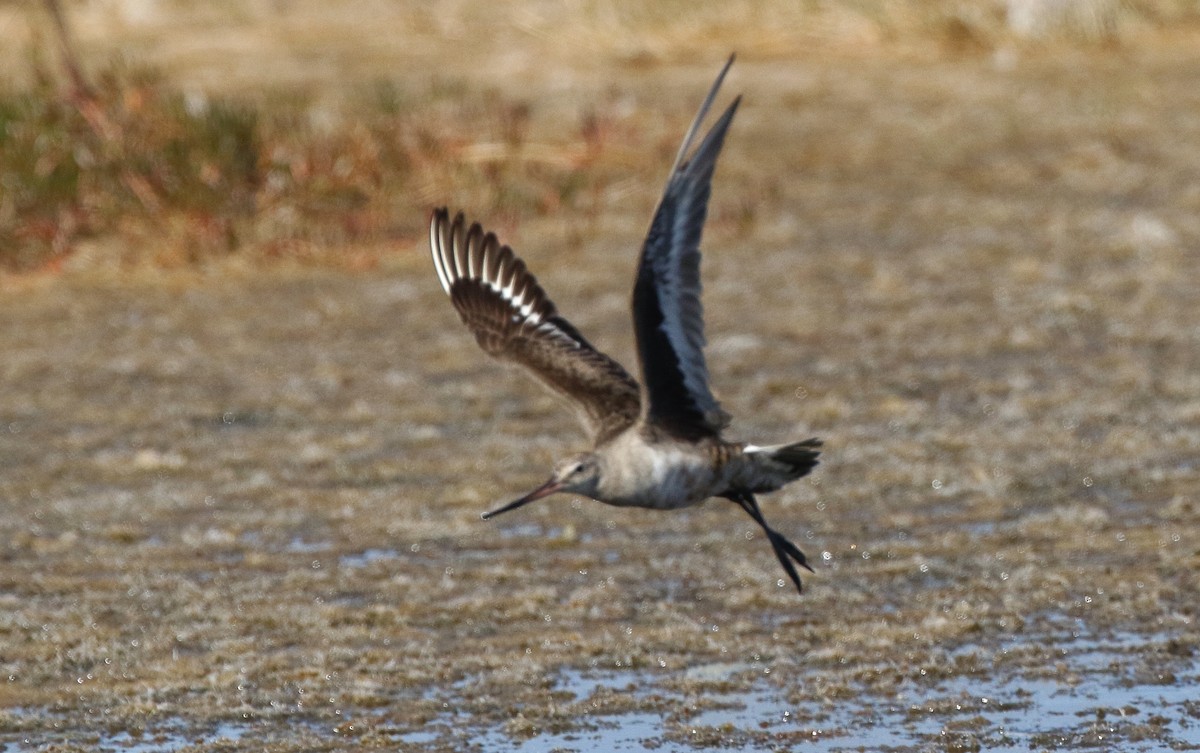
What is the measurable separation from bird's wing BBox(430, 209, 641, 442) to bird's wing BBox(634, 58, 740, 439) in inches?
9.0

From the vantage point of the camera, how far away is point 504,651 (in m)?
6.10

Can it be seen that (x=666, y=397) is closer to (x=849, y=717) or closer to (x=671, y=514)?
(x=849, y=717)

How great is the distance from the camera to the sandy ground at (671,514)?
566cm

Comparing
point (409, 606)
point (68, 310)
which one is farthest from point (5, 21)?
point (409, 606)

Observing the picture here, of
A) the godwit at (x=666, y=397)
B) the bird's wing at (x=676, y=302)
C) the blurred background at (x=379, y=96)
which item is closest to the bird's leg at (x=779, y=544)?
the godwit at (x=666, y=397)

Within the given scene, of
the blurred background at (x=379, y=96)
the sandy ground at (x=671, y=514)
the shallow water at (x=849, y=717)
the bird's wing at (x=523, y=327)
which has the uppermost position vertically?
the blurred background at (x=379, y=96)

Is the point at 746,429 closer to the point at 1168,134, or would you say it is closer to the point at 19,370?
the point at 19,370

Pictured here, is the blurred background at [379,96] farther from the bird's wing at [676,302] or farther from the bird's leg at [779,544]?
the bird's wing at [676,302]

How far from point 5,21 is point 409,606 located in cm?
1494

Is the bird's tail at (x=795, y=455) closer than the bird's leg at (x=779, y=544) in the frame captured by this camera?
Yes

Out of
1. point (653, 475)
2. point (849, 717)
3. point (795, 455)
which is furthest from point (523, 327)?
point (849, 717)

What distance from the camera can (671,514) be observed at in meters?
7.66

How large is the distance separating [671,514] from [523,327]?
1.49 meters

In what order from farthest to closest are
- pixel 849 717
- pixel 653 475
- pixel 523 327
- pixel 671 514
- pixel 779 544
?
pixel 671 514 → pixel 523 327 → pixel 779 544 → pixel 653 475 → pixel 849 717
